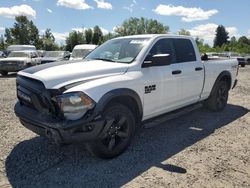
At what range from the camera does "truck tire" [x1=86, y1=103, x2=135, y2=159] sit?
14.1 feet

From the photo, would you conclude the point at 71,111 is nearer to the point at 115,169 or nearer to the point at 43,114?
the point at 43,114

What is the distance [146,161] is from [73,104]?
142 cm

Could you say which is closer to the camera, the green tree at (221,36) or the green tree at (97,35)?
the green tree at (97,35)

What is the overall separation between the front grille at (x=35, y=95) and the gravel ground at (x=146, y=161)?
33.0 inches

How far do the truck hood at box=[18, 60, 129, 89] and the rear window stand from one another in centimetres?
155

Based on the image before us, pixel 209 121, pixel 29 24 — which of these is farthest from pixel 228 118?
pixel 29 24

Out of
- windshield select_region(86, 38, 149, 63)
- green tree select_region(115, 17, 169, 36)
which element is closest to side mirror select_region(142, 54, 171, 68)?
windshield select_region(86, 38, 149, 63)

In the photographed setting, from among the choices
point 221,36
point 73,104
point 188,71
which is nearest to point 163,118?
point 188,71

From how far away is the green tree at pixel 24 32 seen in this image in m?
75.3

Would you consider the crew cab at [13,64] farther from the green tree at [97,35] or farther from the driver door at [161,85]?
the green tree at [97,35]

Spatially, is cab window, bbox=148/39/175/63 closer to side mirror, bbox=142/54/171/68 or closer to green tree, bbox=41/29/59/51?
side mirror, bbox=142/54/171/68

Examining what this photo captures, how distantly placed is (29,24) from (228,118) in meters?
77.1

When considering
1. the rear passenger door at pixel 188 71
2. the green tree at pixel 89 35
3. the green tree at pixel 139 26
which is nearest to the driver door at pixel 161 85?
the rear passenger door at pixel 188 71

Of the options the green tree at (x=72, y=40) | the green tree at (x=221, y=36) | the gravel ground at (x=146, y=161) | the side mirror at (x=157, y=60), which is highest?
the green tree at (x=221, y=36)
